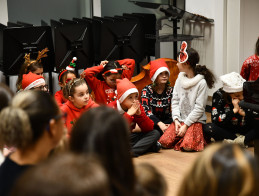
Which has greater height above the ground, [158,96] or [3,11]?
[3,11]

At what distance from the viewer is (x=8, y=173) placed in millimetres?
1699

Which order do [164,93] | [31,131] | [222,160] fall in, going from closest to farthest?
1. [222,160]
2. [31,131]
3. [164,93]

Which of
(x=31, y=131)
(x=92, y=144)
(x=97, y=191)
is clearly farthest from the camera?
(x=31, y=131)

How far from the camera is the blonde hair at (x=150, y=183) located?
135cm

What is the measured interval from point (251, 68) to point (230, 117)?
0.78 m

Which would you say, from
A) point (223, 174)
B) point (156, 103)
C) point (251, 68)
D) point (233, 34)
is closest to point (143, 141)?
point (156, 103)

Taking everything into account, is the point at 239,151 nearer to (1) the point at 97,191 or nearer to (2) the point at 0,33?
(1) the point at 97,191

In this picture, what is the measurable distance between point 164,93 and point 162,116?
0.26 meters

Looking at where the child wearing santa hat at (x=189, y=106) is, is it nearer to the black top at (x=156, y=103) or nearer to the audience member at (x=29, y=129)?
the black top at (x=156, y=103)

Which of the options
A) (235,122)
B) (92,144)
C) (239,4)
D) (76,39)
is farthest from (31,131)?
(239,4)

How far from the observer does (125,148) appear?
4.68ft

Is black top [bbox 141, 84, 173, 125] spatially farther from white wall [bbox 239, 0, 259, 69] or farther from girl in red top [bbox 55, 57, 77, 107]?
white wall [bbox 239, 0, 259, 69]

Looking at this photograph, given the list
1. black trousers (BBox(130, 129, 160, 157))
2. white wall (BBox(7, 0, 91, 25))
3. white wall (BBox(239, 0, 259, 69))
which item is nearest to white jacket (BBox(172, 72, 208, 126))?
black trousers (BBox(130, 129, 160, 157))

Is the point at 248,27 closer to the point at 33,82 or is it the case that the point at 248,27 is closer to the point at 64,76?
the point at 64,76
